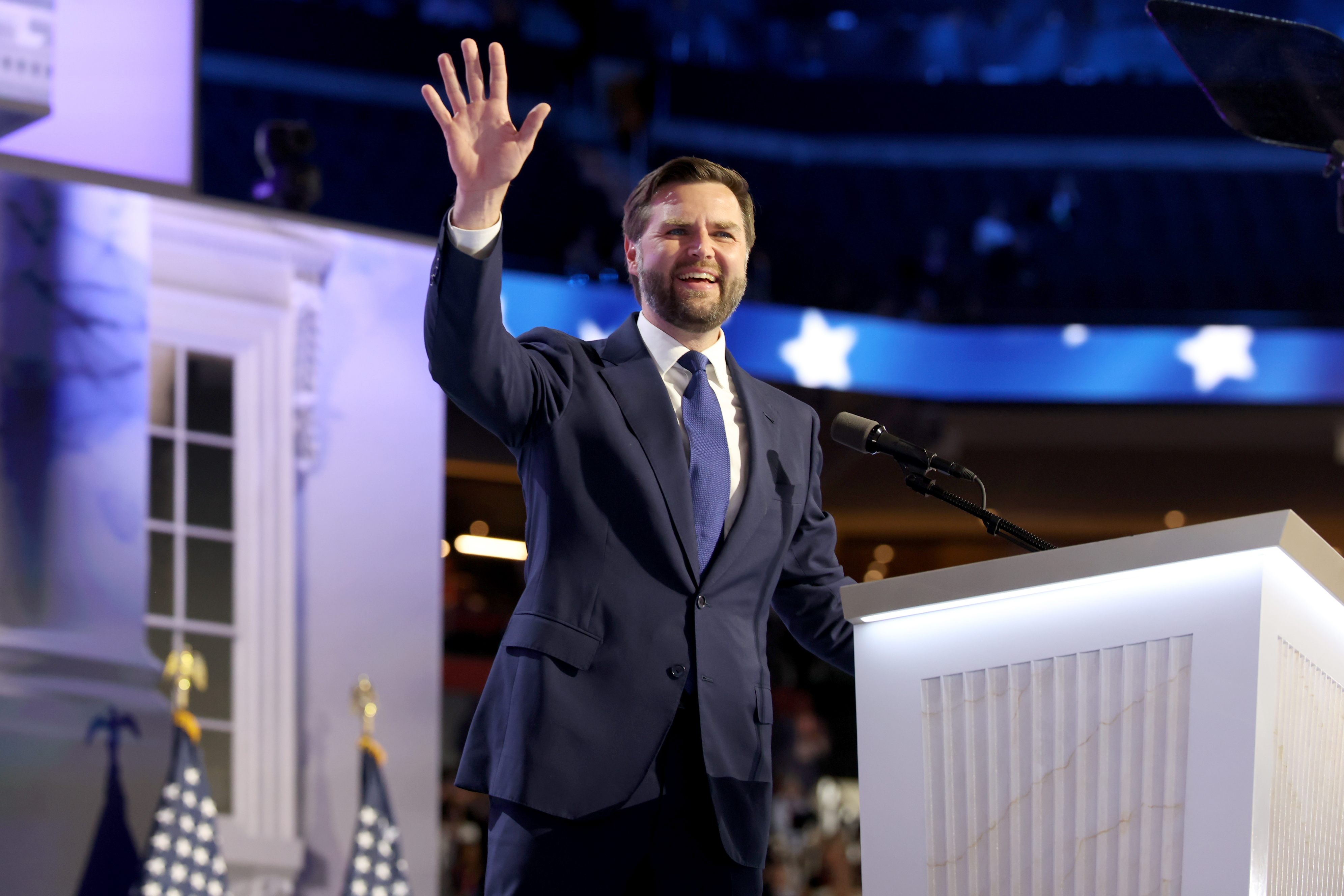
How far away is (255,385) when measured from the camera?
4.04 metres

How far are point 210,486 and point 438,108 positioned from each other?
2.72 meters

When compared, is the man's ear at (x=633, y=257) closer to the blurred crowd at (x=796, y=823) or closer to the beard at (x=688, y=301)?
the beard at (x=688, y=301)

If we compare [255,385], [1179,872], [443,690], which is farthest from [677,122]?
[1179,872]

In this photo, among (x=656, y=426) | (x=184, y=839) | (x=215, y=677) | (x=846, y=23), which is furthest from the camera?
(x=846, y=23)

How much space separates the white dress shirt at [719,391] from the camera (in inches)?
63.1

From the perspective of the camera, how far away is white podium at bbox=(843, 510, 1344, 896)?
1.19m

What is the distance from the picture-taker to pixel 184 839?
3.60m

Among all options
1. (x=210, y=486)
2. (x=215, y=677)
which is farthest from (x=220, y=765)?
(x=210, y=486)

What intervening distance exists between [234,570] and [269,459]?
12.4 inches

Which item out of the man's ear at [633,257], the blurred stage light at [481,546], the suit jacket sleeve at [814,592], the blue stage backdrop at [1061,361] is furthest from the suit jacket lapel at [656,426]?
the blurred stage light at [481,546]

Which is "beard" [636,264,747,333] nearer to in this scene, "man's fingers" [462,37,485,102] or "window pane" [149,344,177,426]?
"man's fingers" [462,37,485,102]

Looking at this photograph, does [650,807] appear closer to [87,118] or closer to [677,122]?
[87,118]

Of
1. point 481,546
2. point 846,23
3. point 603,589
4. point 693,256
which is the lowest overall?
point 603,589

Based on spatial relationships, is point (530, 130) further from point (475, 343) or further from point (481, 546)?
point (481, 546)
